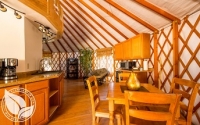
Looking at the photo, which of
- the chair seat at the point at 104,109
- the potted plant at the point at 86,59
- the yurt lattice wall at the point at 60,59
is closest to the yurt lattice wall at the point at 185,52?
the chair seat at the point at 104,109

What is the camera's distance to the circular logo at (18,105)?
1378 millimetres

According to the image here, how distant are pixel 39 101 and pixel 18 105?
32 cm

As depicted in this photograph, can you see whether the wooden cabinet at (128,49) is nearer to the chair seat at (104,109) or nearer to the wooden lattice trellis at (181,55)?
the wooden lattice trellis at (181,55)

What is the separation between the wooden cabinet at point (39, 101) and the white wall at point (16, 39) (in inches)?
23.0

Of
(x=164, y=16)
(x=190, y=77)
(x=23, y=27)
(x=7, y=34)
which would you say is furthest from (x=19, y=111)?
(x=164, y=16)

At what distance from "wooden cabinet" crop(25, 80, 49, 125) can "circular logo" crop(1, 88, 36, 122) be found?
0.13 ft

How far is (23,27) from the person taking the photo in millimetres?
2100

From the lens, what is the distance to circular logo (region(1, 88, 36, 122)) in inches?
54.2

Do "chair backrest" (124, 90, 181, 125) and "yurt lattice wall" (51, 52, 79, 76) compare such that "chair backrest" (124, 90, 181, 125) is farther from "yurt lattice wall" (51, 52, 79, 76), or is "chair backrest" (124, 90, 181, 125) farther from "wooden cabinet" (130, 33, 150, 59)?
"yurt lattice wall" (51, 52, 79, 76)

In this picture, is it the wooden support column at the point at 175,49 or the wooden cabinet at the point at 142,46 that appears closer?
the wooden support column at the point at 175,49

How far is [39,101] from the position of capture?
1817 mm

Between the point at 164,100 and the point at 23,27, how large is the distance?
7.77 ft

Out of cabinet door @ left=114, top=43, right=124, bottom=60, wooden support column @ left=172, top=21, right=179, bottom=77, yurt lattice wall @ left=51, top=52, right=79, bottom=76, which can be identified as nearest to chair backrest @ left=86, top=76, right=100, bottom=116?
wooden support column @ left=172, top=21, right=179, bottom=77

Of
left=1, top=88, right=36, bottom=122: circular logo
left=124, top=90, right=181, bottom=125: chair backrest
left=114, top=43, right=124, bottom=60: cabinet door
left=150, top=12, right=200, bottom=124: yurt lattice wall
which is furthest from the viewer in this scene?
left=114, top=43, right=124, bottom=60: cabinet door
